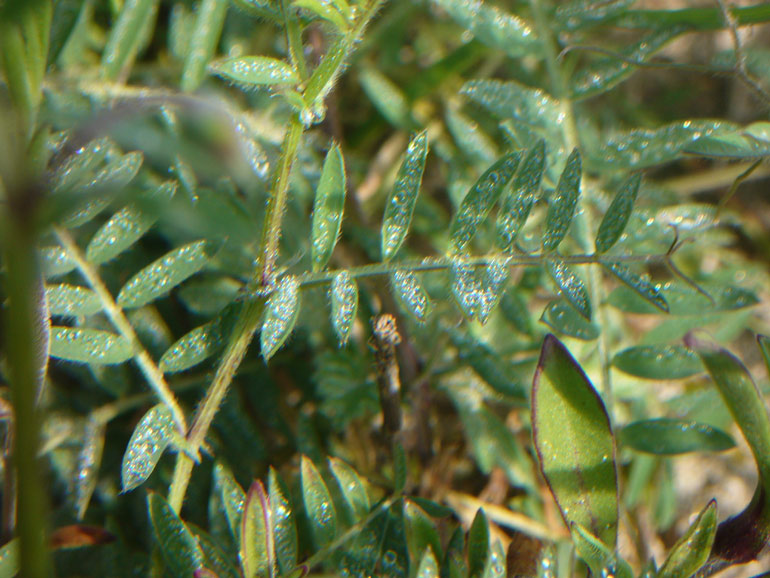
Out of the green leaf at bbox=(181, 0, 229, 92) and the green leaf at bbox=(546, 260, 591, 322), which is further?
the green leaf at bbox=(181, 0, 229, 92)

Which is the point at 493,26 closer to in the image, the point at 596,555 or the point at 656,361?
the point at 656,361

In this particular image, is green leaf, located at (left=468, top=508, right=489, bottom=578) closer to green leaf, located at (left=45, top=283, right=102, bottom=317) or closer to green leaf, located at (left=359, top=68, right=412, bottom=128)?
green leaf, located at (left=45, top=283, right=102, bottom=317)

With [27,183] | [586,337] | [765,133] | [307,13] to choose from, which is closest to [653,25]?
[765,133]

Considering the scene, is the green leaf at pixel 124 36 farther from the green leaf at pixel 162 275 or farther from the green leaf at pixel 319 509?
the green leaf at pixel 319 509

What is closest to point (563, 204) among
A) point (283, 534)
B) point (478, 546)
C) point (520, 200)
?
point (520, 200)

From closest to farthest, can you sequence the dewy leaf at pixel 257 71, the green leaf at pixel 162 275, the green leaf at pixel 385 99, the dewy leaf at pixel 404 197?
1. the dewy leaf at pixel 257 71
2. the dewy leaf at pixel 404 197
3. the green leaf at pixel 162 275
4. the green leaf at pixel 385 99

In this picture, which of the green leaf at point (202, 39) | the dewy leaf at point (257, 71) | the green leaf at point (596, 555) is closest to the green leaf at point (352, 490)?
the green leaf at point (596, 555)

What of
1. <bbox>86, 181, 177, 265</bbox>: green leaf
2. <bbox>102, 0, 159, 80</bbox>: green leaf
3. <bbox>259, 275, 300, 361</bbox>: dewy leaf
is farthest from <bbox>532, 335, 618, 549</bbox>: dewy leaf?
<bbox>102, 0, 159, 80</bbox>: green leaf
